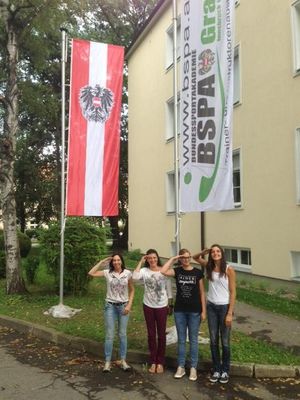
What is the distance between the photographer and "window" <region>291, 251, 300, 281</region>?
12.1 m

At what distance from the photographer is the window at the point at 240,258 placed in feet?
46.9

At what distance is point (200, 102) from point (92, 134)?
9.23 feet

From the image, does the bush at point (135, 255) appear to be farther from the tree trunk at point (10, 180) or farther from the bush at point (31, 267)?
the tree trunk at point (10, 180)

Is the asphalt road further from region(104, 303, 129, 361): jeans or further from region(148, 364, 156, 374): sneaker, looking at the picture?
region(104, 303, 129, 361): jeans

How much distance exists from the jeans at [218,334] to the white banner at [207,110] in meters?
1.90

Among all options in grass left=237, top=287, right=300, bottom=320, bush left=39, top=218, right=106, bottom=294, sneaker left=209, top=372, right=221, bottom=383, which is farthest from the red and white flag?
sneaker left=209, top=372, right=221, bottom=383

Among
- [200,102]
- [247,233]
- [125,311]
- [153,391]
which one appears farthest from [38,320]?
[247,233]

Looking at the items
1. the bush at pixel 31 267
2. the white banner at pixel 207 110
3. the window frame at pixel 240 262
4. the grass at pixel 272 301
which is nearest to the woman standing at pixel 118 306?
the white banner at pixel 207 110

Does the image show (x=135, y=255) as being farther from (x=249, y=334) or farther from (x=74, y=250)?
(x=249, y=334)

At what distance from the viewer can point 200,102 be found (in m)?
7.88

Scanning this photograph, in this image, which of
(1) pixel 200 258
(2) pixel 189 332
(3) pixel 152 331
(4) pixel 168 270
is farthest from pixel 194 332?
(1) pixel 200 258

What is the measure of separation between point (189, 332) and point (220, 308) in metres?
0.54

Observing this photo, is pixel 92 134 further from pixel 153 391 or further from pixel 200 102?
pixel 153 391

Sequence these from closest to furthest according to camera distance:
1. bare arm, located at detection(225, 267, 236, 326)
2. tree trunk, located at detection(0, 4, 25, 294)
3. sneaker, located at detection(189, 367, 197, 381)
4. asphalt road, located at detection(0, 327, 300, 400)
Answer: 1. asphalt road, located at detection(0, 327, 300, 400)
2. bare arm, located at detection(225, 267, 236, 326)
3. sneaker, located at detection(189, 367, 197, 381)
4. tree trunk, located at detection(0, 4, 25, 294)
